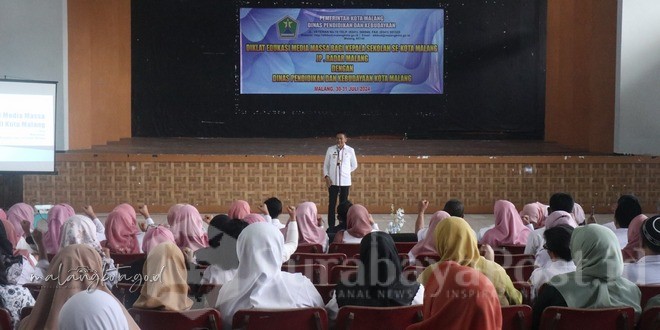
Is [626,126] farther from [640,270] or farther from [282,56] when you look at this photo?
[640,270]

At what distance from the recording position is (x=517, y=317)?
3.80m

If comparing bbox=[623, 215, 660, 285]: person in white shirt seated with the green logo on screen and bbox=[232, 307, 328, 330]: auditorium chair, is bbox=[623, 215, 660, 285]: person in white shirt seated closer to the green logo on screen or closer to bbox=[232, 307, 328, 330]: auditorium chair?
bbox=[232, 307, 328, 330]: auditorium chair

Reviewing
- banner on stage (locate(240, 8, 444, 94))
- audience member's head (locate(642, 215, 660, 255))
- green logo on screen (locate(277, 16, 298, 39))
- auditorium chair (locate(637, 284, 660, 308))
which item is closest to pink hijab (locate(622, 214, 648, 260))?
audience member's head (locate(642, 215, 660, 255))

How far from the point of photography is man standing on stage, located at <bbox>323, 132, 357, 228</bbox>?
416 inches

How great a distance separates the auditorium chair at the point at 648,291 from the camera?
14.1 feet

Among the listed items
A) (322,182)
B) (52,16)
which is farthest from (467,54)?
(52,16)

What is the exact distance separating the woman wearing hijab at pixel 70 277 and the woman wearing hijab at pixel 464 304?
1.06 metres

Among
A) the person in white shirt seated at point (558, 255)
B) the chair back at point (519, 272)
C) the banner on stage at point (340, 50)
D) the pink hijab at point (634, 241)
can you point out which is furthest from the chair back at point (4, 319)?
the banner on stage at point (340, 50)

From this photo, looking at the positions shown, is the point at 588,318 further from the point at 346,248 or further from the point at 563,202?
Answer: the point at 563,202

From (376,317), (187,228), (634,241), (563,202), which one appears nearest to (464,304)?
(376,317)

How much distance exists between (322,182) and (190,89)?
421 cm

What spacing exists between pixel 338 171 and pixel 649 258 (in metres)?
6.24

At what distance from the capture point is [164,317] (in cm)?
368

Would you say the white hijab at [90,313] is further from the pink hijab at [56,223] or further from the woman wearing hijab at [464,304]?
the pink hijab at [56,223]
